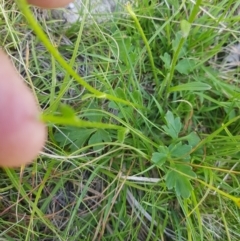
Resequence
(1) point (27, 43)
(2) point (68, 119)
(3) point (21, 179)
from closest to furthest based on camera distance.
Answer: (2) point (68, 119) → (3) point (21, 179) → (1) point (27, 43)

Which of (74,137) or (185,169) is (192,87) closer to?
(185,169)

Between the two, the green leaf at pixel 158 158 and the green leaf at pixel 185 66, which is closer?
the green leaf at pixel 158 158

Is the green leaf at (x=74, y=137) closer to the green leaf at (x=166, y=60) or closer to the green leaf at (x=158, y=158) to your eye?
the green leaf at (x=158, y=158)

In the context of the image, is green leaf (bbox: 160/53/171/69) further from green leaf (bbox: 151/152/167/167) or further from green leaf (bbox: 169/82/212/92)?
green leaf (bbox: 151/152/167/167)

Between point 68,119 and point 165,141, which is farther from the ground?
point 68,119

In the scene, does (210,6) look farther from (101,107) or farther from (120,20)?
(101,107)

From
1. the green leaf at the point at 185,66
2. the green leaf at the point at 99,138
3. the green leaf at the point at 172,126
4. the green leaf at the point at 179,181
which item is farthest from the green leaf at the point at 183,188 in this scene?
the green leaf at the point at 185,66

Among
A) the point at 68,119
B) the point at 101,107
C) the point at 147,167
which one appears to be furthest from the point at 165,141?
the point at 68,119

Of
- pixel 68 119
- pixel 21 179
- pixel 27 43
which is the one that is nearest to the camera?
pixel 68 119
